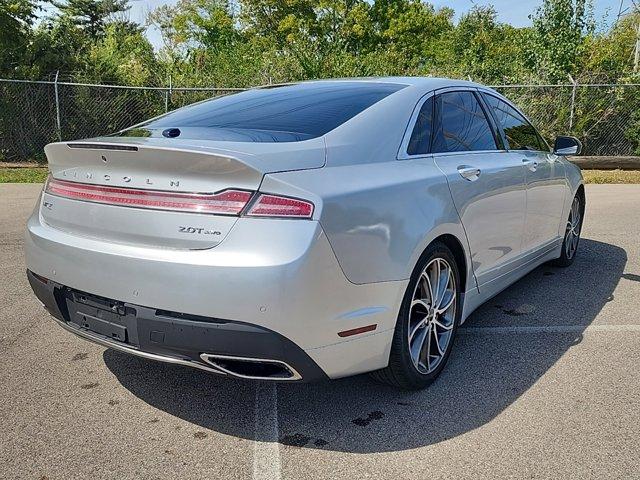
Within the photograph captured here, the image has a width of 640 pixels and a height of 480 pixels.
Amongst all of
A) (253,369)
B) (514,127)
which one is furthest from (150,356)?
(514,127)

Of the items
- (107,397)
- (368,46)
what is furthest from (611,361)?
(368,46)

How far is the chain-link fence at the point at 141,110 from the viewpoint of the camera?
13211 millimetres

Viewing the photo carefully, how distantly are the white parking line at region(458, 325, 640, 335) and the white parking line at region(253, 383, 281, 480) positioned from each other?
1.51 m

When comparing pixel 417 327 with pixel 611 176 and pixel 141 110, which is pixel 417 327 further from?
pixel 141 110

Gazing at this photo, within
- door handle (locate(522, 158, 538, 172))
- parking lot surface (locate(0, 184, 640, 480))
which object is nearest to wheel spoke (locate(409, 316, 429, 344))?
parking lot surface (locate(0, 184, 640, 480))

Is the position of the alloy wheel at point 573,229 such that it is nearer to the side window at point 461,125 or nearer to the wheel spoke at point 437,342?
the side window at point 461,125

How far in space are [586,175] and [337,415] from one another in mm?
12209

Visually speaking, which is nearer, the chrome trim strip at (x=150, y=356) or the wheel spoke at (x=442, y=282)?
the chrome trim strip at (x=150, y=356)

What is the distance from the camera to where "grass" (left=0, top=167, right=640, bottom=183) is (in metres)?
11.4

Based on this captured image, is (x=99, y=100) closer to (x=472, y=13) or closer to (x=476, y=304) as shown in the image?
(x=476, y=304)

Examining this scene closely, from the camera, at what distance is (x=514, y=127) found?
14.8 feet

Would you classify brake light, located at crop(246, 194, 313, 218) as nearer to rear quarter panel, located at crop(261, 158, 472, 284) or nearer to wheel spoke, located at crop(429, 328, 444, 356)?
rear quarter panel, located at crop(261, 158, 472, 284)

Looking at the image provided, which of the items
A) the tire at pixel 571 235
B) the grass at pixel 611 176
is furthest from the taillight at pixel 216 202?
the grass at pixel 611 176

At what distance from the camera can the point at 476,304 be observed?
3.67 meters
